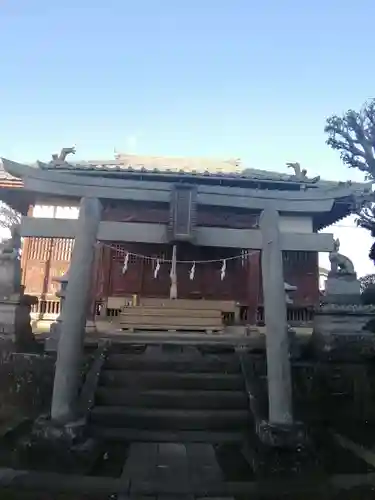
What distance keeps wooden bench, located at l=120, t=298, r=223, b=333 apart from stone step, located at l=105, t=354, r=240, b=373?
3937 millimetres

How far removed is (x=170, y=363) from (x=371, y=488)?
421 centimetres

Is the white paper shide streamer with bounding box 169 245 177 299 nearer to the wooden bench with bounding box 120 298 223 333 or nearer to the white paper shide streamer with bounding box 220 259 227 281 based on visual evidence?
the wooden bench with bounding box 120 298 223 333

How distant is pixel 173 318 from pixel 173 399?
5.35 meters

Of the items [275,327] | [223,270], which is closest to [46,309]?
[223,270]

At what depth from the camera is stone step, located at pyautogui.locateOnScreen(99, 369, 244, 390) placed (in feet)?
24.8

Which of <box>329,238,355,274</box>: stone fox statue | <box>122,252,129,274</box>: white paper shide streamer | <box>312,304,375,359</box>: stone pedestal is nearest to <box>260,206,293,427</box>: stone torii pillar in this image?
<box>312,304,375,359</box>: stone pedestal

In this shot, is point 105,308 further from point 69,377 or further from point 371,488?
point 371,488

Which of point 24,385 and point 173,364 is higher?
point 173,364

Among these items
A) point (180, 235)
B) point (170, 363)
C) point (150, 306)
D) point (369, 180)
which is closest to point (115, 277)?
point (150, 306)

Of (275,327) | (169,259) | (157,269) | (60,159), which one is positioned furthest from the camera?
(60,159)

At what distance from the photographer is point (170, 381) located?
762 cm

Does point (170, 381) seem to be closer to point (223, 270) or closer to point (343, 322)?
point (343, 322)

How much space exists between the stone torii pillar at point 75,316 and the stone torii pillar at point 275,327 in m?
2.97

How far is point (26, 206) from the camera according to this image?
1692 centimetres
